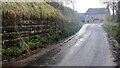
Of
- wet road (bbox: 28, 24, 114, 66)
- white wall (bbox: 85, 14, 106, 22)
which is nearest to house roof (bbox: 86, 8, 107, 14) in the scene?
white wall (bbox: 85, 14, 106, 22)

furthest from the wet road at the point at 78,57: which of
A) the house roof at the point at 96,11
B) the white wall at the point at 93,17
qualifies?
the house roof at the point at 96,11

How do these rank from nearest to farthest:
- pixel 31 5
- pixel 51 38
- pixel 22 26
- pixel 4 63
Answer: pixel 4 63
pixel 22 26
pixel 31 5
pixel 51 38

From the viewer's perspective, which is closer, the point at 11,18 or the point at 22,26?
the point at 11,18

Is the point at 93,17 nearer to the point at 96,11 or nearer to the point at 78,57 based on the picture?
the point at 96,11

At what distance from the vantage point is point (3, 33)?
14875 mm

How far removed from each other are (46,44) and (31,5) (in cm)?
330

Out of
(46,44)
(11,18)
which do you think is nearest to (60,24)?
(46,44)

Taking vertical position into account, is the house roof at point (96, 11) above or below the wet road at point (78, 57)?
below

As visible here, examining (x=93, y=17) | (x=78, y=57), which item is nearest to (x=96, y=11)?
(x=93, y=17)

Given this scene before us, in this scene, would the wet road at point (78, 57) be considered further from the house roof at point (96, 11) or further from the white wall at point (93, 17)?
the house roof at point (96, 11)

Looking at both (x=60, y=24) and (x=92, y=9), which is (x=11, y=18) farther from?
(x=92, y=9)

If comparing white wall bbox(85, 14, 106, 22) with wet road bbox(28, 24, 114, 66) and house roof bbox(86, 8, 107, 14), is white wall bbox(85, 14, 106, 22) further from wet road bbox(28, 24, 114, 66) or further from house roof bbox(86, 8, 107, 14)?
wet road bbox(28, 24, 114, 66)

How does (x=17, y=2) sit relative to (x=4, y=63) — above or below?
above

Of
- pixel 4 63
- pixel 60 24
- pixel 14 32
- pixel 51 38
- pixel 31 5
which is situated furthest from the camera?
pixel 60 24
